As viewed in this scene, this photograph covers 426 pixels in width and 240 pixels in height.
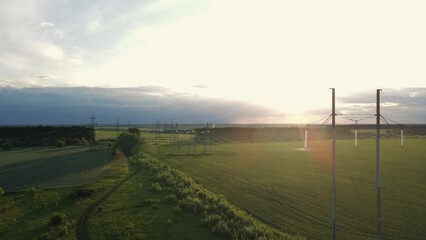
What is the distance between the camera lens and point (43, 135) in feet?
359

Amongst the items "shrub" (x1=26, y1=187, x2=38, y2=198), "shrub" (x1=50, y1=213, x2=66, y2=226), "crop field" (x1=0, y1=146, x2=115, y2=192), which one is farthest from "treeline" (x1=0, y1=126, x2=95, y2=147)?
"shrub" (x1=50, y1=213, x2=66, y2=226)

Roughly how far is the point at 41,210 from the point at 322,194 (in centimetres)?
2348

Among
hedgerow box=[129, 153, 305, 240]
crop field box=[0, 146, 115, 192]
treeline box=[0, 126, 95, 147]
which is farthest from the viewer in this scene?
treeline box=[0, 126, 95, 147]

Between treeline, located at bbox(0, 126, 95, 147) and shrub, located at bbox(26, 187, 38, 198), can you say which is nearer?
shrub, located at bbox(26, 187, 38, 198)

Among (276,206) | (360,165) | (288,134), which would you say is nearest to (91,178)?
(276,206)

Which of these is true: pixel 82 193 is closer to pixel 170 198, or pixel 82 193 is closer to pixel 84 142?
pixel 170 198

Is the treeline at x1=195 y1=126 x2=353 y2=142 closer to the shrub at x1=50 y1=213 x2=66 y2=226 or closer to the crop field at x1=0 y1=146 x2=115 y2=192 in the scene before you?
the crop field at x1=0 y1=146 x2=115 y2=192

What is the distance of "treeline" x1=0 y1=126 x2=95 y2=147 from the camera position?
104125 millimetres

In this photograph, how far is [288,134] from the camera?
6265 inches

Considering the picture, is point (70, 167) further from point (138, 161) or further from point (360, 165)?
point (360, 165)

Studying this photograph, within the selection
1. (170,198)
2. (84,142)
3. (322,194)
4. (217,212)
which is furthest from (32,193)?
(84,142)

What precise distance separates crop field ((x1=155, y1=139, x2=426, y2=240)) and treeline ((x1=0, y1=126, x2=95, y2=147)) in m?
62.1

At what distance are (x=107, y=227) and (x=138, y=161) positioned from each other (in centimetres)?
3383

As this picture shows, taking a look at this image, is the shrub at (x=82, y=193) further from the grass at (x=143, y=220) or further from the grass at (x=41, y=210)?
the grass at (x=143, y=220)
